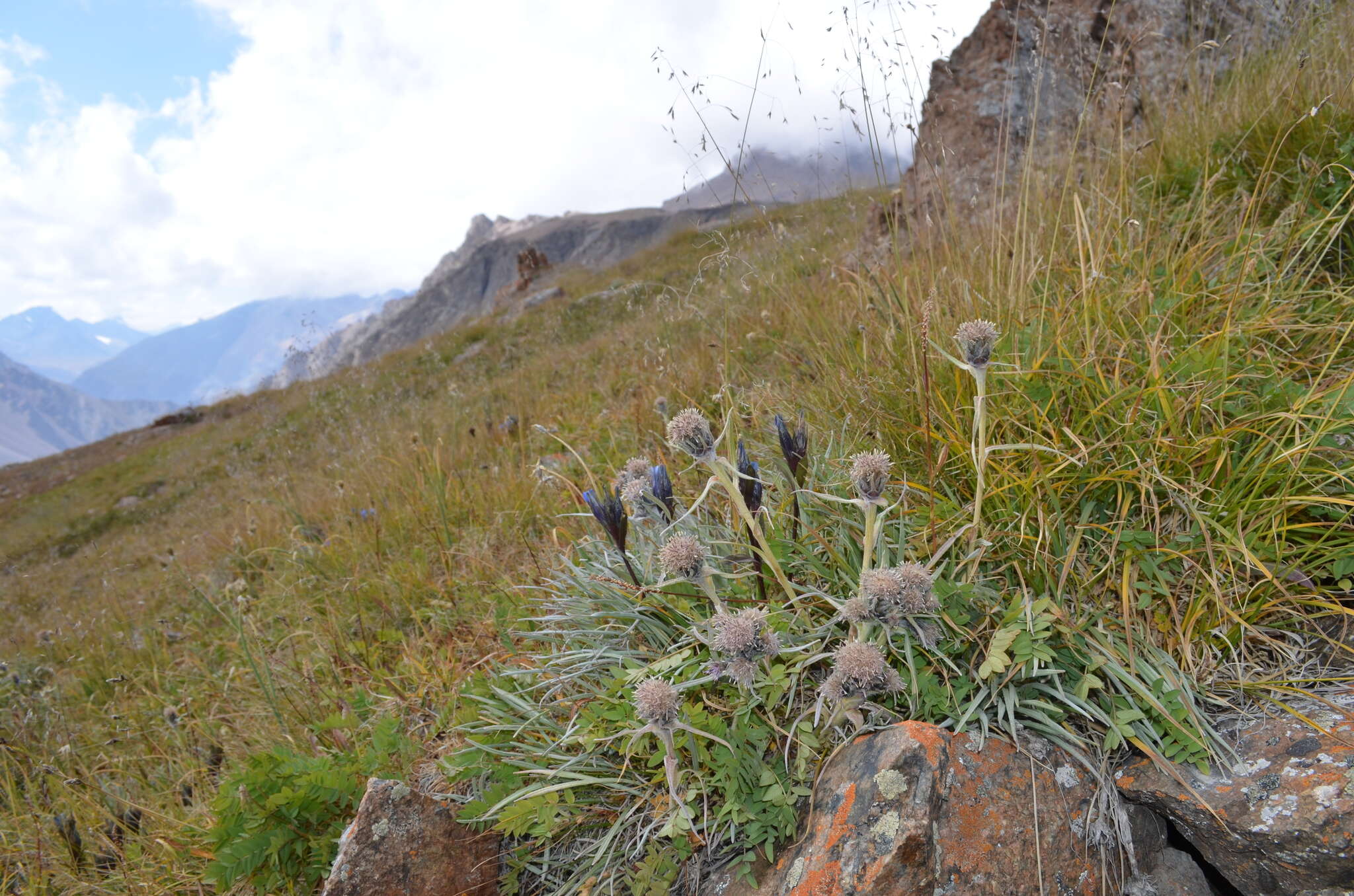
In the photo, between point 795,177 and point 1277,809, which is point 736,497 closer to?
point 1277,809

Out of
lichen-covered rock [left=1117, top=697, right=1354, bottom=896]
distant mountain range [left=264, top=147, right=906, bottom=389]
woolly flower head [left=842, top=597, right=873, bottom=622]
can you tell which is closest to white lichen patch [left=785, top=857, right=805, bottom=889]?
woolly flower head [left=842, top=597, right=873, bottom=622]

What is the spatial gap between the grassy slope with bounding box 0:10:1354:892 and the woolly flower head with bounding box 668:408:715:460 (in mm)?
715

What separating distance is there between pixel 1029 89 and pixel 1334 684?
4865 millimetres

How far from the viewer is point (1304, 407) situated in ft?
6.04

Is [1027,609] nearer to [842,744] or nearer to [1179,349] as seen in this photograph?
[842,744]

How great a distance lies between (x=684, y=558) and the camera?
1483mm

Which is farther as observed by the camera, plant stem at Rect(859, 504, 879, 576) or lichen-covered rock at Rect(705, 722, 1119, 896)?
plant stem at Rect(859, 504, 879, 576)

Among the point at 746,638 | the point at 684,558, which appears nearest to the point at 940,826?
the point at 746,638

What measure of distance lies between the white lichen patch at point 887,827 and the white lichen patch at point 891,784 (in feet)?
0.11

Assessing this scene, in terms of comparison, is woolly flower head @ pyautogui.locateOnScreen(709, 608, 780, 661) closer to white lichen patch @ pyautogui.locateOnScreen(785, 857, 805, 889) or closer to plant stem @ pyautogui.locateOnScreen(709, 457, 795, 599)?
plant stem @ pyautogui.locateOnScreen(709, 457, 795, 599)

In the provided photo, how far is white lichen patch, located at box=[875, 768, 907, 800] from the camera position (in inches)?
55.0

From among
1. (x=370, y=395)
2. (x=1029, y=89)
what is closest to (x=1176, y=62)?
(x=1029, y=89)

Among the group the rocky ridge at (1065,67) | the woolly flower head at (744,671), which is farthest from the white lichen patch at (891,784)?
the rocky ridge at (1065,67)

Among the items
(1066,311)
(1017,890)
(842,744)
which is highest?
(1066,311)
